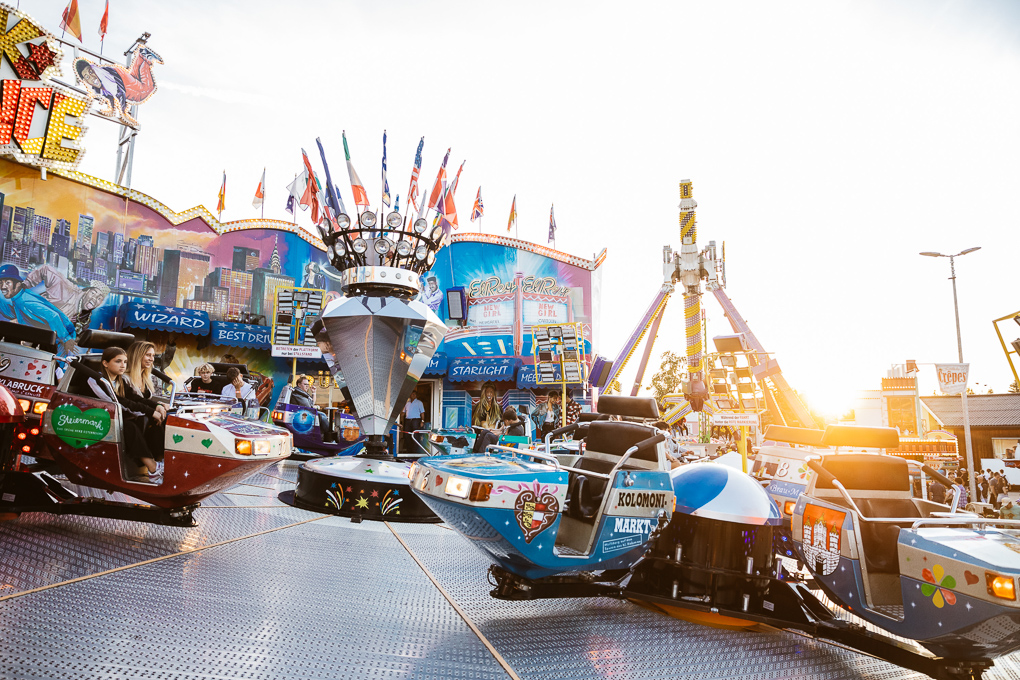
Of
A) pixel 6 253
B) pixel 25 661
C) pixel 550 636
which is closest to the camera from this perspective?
pixel 25 661

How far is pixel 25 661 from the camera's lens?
8.45 feet

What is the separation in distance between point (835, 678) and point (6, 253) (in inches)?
938

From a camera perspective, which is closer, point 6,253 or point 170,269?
point 6,253

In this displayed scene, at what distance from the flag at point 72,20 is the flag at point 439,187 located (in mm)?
17604

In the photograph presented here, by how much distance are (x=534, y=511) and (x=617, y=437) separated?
128 centimetres

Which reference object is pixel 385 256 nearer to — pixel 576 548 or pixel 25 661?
pixel 576 548

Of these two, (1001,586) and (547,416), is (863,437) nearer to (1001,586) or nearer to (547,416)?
(1001,586)

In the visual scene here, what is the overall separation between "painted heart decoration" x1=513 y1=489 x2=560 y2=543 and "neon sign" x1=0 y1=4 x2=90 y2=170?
7060 mm

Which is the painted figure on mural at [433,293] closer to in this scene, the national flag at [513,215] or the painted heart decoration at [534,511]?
the national flag at [513,215]

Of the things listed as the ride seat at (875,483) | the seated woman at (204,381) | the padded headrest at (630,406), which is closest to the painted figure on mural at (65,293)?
the seated woman at (204,381)

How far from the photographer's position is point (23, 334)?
6.39m

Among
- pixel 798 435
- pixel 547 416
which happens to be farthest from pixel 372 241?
pixel 547 416

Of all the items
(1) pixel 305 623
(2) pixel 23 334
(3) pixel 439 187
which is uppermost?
(3) pixel 439 187

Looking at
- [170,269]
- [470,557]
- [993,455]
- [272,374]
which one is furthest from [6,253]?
[993,455]
